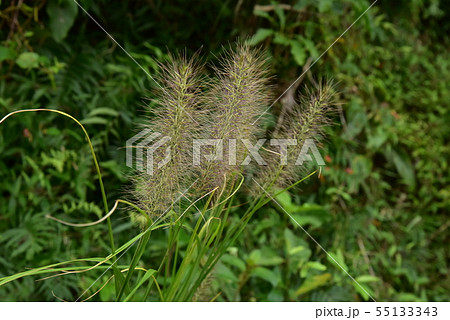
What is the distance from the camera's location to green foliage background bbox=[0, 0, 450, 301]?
4.10 feet

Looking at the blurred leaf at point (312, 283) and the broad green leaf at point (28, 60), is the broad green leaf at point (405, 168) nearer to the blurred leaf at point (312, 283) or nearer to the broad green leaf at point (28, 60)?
the blurred leaf at point (312, 283)

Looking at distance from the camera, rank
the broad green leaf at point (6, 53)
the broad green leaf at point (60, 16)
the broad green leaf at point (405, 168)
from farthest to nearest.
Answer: the broad green leaf at point (405, 168), the broad green leaf at point (60, 16), the broad green leaf at point (6, 53)

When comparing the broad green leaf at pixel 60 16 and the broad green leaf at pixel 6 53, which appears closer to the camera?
the broad green leaf at pixel 6 53

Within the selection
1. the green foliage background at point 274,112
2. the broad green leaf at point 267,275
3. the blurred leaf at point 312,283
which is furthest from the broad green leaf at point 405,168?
the broad green leaf at point 267,275

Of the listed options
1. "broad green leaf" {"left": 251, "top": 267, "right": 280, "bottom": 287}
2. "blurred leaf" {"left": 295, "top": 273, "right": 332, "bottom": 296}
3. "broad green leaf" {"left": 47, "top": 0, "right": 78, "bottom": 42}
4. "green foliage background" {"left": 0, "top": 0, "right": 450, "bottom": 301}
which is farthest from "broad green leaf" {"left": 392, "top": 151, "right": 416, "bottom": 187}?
"broad green leaf" {"left": 47, "top": 0, "right": 78, "bottom": 42}

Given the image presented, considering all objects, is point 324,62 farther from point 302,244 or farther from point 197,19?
point 302,244

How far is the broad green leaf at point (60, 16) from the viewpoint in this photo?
4.31 ft

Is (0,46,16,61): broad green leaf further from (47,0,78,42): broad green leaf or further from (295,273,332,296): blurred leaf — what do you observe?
(295,273,332,296): blurred leaf

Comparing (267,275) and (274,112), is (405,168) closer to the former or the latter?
(274,112)

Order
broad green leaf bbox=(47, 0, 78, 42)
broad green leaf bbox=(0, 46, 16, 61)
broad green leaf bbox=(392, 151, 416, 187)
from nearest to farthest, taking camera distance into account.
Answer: broad green leaf bbox=(0, 46, 16, 61), broad green leaf bbox=(47, 0, 78, 42), broad green leaf bbox=(392, 151, 416, 187)

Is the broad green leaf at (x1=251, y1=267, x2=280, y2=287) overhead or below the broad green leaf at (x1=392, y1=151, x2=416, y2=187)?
below

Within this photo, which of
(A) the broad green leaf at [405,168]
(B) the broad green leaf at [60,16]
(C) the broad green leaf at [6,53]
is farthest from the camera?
(A) the broad green leaf at [405,168]

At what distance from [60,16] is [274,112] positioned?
0.72 m
